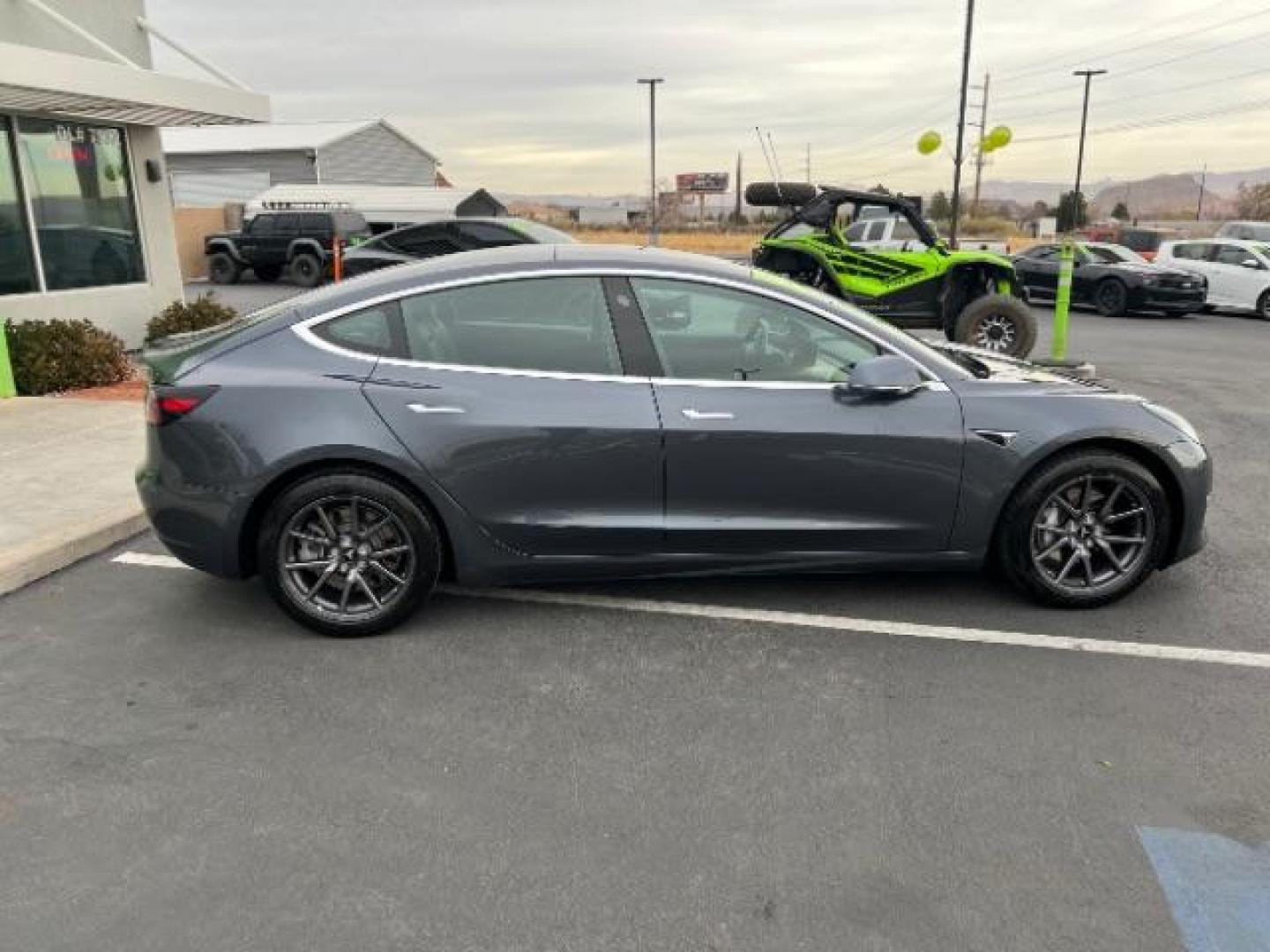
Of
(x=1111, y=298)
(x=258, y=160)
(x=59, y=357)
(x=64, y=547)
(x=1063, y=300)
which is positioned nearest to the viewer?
(x=64, y=547)

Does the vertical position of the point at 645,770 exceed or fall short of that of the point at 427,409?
it falls short

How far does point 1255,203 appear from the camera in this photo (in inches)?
3017

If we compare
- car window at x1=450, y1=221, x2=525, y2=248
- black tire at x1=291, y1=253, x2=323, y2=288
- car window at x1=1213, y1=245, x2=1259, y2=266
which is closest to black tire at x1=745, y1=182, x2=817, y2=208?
car window at x1=450, y1=221, x2=525, y2=248

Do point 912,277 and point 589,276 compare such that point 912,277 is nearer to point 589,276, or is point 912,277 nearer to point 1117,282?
point 589,276

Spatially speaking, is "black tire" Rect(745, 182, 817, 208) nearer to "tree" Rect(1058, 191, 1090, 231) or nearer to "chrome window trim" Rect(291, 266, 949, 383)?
"chrome window trim" Rect(291, 266, 949, 383)

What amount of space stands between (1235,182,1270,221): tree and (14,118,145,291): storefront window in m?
74.0

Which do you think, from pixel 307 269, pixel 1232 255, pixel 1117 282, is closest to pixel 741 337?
pixel 1117 282

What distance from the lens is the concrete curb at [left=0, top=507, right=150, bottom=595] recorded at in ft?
15.2

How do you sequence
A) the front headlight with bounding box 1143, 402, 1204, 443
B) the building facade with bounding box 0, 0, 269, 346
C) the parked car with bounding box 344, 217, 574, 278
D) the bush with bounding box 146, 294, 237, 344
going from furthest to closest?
the parked car with bounding box 344, 217, 574, 278, the bush with bounding box 146, 294, 237, 344, the building facade with bounding box 0, 0, 269, 346, the front headlight with bounding box 1143, 402, 1204, 443

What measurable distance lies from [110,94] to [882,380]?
8787 millimetres

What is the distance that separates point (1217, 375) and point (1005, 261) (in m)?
2.66

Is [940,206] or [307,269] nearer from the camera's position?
[307,269]

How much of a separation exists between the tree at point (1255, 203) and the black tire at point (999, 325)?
68735mm

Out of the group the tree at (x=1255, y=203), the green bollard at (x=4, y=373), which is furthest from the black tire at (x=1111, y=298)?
the tree at (x=1255, y=203)
